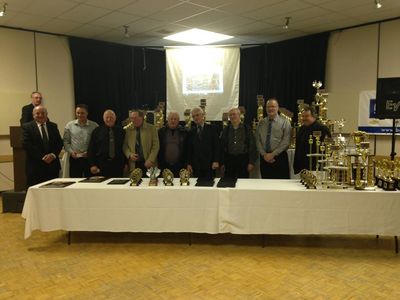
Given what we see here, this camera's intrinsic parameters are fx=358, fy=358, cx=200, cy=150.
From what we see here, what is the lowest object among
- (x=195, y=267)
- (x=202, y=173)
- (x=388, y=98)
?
(x=195, y=267)

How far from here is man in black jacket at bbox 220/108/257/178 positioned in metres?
4.17

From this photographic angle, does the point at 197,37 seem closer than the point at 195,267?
No

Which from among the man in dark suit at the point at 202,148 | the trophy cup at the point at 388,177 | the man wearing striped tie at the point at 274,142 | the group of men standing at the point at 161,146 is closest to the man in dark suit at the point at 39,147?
the group of men standing at the point at 161,146

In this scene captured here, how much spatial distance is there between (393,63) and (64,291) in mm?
5409

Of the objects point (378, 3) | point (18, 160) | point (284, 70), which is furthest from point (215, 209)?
point (284, 70)

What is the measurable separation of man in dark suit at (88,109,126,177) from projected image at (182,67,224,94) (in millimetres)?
3218

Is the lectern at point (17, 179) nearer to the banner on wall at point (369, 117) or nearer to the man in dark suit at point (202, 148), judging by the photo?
the man in dark suit at point (202, 148)

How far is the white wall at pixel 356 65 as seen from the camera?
5.48 meters

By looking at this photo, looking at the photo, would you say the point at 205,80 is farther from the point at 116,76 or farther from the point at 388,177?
the point at 388,177

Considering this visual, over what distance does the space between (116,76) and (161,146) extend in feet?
11.1

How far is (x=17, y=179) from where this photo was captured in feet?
15.9

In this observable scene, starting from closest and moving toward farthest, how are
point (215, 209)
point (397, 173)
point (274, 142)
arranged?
point (215, 209), point (397, 173), point (274, 142)

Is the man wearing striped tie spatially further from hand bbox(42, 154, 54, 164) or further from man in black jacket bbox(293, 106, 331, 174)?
hand bbox(42, 154, 54, 164)

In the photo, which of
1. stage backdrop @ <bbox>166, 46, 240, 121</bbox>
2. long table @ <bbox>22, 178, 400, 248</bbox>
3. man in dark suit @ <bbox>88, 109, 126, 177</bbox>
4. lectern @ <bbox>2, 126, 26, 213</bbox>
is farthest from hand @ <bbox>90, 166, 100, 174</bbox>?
stage backdrop @ <bbox>166, 46, 240, 121</bbox>
